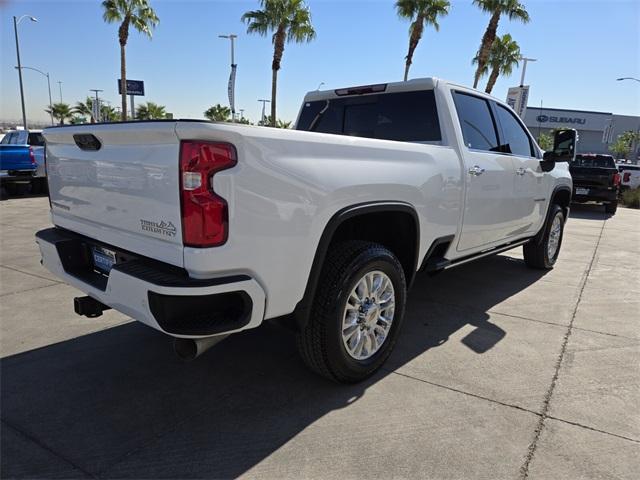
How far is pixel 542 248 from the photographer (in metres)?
5.82

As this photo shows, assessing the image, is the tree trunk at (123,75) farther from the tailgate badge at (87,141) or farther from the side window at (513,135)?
the tailgate badge at (87,141)

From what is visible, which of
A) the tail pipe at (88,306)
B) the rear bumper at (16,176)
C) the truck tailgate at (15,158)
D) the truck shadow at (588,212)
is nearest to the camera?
the tail pipe at (88,306)

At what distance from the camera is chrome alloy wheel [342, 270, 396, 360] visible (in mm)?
2793

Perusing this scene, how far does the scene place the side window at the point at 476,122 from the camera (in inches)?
152

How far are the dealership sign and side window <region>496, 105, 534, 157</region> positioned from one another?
75.2m

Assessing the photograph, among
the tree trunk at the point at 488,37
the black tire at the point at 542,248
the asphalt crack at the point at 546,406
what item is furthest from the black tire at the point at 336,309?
the tree trunk at the point at 488,37

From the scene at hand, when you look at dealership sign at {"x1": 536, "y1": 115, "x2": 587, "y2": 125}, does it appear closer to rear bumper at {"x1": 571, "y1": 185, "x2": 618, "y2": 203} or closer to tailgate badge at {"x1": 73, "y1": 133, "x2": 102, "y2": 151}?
rear bumper at {"x1": 571, "y1": 185, "x2": 618, "y2": 203}

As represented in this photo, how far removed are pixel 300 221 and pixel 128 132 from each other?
0.94 meters

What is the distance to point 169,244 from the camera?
2.11 meters

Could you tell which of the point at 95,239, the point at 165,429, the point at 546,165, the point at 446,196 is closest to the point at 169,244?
the point at 95,239

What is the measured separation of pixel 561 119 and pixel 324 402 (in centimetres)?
8309

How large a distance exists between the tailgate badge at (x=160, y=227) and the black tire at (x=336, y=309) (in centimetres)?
89

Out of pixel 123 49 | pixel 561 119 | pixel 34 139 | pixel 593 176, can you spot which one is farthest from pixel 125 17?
pixel 561 119

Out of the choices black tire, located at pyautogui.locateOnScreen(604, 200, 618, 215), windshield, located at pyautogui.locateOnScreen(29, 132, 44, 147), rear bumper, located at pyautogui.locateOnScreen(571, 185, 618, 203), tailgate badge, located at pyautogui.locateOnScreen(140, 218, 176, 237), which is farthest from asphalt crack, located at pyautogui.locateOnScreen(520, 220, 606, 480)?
windshield, located at pyautogui.locateOnScreen(29, 132, 44, 147)
